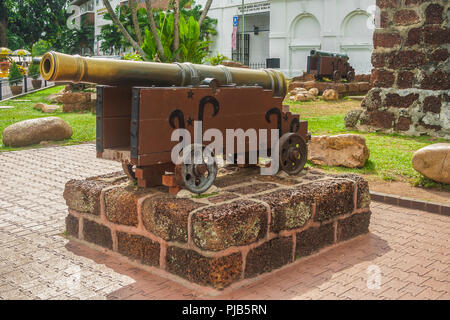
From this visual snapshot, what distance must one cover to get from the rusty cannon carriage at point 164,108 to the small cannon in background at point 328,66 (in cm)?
1753

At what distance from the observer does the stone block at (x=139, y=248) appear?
425cm

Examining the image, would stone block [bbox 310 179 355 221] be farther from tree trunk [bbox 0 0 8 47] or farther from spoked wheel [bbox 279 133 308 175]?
tree trunk [bbox 0 0 8 47]

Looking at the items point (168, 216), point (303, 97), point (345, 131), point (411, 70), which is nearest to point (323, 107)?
point (303, 97)

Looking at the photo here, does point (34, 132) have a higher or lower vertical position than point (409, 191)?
higher

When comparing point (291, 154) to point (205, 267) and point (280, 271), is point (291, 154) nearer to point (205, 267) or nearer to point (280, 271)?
point (280, 271)

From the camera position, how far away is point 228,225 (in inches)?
151

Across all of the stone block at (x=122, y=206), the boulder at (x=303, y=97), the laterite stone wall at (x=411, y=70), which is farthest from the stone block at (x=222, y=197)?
the boulder at (x=303, y=97)

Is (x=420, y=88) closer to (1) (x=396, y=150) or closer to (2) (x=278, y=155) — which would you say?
(1) (x=396, y=150)

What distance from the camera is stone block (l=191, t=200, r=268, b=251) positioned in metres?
3.79

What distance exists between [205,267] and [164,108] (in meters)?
1.26

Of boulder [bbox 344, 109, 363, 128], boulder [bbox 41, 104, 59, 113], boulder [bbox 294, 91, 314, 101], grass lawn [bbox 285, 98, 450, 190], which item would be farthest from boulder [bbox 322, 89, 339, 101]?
boulder [bbox 41, 104, 59, 113]

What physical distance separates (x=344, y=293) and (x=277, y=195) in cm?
100
